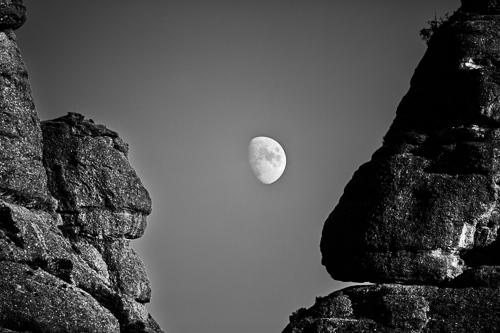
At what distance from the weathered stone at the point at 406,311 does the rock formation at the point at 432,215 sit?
0.05m

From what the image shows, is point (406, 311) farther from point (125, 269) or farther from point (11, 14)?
point (125, 269)

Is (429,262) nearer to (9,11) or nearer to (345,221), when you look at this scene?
(345,221)

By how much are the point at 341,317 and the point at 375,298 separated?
6.75ft

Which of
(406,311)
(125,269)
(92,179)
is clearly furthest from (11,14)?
(406,311)

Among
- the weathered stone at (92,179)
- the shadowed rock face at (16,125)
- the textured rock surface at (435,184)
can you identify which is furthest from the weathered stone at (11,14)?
the textured rock surface at (435,184)

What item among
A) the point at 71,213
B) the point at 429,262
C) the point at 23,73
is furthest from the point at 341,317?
the point at 71,213

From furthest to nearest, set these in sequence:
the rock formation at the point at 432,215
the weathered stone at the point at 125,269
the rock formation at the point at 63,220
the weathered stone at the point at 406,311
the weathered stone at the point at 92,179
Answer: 1. the weathered stone at the point at 125,269
2. the weathered stone at the point at 92,179
3. the rock formation at the point at 432,215
4. the weathered stone at the point at 406,311
5. the rock formation at the point at 63,220

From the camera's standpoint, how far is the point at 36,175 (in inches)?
2196

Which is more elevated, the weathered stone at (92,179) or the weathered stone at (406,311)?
the weathered stone at (92,179)

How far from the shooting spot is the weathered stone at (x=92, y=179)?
2781 inches

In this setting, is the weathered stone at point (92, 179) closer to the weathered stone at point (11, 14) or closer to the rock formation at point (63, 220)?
the rock formation at point (63, 220)

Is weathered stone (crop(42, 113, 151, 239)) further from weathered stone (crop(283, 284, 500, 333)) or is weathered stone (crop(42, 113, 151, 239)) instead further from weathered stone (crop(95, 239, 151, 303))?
weathered stone (crop(283, 284, 500, 333))

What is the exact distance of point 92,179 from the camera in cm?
7212

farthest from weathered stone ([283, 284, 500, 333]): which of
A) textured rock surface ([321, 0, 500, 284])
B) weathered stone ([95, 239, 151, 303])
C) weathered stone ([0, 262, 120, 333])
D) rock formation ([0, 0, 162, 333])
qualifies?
weathered stone ([95, 239, 151, 303])
